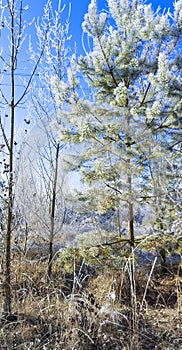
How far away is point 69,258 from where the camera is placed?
4801mm

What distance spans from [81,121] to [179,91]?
4.74 feet

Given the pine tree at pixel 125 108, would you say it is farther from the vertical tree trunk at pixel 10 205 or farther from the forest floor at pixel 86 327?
the forest floor at pixel 86 327

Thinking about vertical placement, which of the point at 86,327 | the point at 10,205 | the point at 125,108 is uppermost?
the point at 125,108

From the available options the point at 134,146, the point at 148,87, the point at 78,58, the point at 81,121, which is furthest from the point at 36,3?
the point at 134,146

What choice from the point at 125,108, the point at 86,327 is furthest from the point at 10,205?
the point at 125,108

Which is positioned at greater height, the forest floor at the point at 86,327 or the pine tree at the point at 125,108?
the pine tree at the point at 125,108

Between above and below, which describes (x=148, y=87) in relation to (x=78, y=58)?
below

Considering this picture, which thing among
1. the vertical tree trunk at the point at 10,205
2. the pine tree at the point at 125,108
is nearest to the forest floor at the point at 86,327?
the vertical tree trunk at the point at 10,205

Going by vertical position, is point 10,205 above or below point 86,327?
above

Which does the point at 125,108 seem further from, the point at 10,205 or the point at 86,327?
the point at 86,327

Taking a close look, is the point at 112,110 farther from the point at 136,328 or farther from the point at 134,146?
the point at 136,328

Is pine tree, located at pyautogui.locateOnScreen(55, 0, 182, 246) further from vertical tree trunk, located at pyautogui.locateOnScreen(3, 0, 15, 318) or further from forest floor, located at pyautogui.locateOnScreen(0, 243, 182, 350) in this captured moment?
forest floor, located at pyautogui.locateOnScreen(0, 243, 182, 350)

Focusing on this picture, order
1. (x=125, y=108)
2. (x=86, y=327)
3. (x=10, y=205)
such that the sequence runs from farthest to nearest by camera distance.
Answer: (x=125, y=108) → (x=10, y=205) → (x=86, y=327)

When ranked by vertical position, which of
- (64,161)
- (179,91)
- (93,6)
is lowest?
(64,161)
